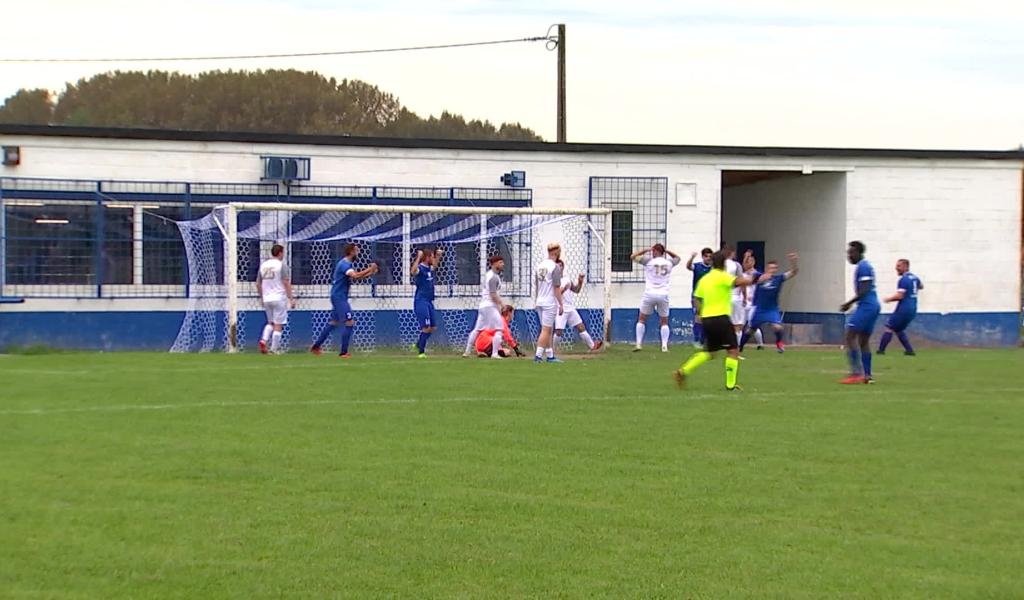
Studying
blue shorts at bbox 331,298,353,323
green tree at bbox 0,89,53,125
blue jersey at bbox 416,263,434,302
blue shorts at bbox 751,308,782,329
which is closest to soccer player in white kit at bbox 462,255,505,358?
blue jersey at bbox 416,263,434,302

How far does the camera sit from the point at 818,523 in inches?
330

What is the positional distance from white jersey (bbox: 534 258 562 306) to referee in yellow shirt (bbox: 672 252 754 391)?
15.7 ft

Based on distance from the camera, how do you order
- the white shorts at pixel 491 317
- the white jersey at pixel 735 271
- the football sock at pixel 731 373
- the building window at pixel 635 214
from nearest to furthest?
the football sock at pixel 731 373
the white shorts at pixel 491 317
the white jersey at pixel 735 271
the building window at pixel 635 214

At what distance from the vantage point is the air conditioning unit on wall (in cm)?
2584

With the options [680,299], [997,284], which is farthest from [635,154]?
[997,284]

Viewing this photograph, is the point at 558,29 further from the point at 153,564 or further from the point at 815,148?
the point at 153,564

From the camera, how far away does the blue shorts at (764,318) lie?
23.7m

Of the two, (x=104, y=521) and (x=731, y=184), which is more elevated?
(x=731, y=184)

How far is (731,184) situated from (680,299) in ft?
22.7

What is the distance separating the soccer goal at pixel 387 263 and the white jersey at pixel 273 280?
2273 mm

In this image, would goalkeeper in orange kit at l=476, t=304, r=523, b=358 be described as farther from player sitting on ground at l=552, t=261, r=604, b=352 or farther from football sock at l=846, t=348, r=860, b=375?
football sock at l=846, t=348, r=860, b=375

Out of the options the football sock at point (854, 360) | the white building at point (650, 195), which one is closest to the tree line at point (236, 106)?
the white building at point (650, 195)

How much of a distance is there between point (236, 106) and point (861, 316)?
50.4 meters

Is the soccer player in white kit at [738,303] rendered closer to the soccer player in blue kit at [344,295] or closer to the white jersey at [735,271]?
the white jersey at [735,271]
